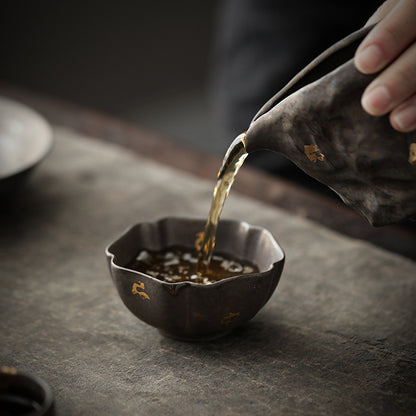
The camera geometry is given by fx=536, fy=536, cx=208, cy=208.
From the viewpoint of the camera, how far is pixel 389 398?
32.4 inches

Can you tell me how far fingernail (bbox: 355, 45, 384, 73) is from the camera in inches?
27.8

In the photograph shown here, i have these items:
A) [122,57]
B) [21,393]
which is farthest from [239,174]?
[122,57]

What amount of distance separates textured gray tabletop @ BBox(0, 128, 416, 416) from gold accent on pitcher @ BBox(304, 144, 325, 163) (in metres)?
0.34

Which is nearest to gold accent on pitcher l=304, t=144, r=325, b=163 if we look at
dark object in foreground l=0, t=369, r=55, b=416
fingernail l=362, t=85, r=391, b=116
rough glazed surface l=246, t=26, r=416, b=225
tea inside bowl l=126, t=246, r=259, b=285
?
rough glazed surface l=246, t=26, r=416, b=225

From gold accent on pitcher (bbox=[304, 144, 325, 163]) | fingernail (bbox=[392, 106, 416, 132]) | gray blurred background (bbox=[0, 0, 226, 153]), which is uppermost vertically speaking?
fingernail (bbox=[392, 106, 416, 132])

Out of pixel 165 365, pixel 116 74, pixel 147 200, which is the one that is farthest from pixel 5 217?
pixel 116 74

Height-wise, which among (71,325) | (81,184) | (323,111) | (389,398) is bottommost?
(81,184)

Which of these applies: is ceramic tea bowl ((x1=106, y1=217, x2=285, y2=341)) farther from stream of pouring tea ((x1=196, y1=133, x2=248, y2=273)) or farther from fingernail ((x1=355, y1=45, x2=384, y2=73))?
fingernail ((x1=355, y1=45, x2=384, y2=73))

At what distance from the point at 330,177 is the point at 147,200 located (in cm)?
78

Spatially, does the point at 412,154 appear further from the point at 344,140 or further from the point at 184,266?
the point at 184,266

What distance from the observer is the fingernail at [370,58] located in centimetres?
71

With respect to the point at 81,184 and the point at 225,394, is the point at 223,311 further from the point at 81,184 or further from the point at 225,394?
the point at 81,184

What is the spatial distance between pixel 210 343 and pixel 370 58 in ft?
1.77

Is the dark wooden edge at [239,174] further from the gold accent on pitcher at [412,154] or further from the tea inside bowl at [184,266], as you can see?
the gold accent on pitcher at [412,154]
